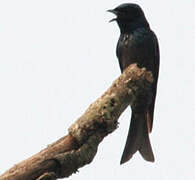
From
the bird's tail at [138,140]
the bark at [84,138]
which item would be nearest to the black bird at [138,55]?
the bird's tail at [138,140]

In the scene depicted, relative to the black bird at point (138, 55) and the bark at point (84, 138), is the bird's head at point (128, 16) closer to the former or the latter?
the black bird at point (138, 55)

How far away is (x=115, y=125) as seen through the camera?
160 inches

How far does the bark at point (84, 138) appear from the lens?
3578 millimetres

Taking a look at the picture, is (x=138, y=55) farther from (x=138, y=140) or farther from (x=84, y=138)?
(x=84, y=138)

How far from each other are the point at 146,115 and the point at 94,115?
84.5 inches

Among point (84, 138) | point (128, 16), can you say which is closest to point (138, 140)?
point (128, 16)

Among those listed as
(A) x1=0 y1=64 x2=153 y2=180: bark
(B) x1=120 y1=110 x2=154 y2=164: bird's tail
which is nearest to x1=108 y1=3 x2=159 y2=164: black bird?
(B) x1=120 y1=110 x2=154 y2=164: bird's tail

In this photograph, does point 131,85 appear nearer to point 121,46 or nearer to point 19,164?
point 19,164

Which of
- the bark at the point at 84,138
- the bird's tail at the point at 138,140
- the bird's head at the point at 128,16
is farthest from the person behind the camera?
the bird's head at the point at 128,16

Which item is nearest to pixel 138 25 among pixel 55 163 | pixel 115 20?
pixel 115 20

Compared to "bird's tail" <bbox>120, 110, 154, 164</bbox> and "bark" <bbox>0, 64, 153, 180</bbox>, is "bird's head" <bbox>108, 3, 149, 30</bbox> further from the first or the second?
"bark" <bbox>0, 64, 153, 180</bbox>

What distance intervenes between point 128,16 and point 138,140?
1822 millimetres

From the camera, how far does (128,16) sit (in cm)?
668

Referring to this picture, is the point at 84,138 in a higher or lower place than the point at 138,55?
lower
